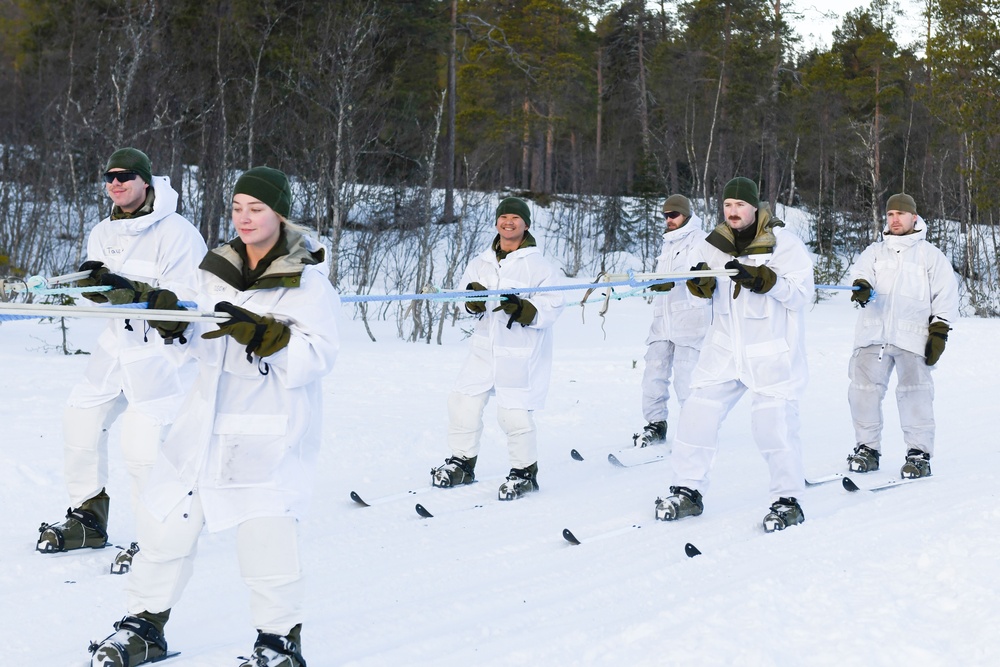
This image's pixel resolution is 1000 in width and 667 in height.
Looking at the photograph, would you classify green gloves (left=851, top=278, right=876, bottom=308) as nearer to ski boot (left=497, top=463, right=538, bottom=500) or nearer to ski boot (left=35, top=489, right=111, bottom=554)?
ski boot (left=497, top=463, right=538, bottom=500)

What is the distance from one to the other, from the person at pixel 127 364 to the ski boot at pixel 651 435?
400 centimetres

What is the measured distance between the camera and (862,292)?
270 inches

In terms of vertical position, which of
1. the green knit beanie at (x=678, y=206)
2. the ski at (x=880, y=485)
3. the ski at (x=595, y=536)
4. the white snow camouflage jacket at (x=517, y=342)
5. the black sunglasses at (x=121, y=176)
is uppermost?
the green knit beanie at (x=678, y=206)

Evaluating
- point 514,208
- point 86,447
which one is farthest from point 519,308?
point 86,447

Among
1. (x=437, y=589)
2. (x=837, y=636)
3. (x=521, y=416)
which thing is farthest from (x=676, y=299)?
(x=837, y=636)

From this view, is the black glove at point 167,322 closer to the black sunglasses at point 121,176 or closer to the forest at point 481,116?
the black sunglasses at point 121,176

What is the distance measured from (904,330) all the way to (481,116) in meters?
24.2

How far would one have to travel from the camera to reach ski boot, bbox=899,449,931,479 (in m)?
6.62

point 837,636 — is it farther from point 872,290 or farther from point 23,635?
point 872,290

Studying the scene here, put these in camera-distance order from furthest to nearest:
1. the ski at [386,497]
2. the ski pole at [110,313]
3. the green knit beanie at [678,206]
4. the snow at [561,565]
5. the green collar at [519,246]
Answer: the green knit beanie at [678,206] → the green collar at [519,246] → the ski at [386,497] → the snow at [561,565] → the ski pole at [110,313]

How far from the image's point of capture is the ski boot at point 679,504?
5504mm

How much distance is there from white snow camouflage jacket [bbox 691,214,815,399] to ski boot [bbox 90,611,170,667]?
3.18m

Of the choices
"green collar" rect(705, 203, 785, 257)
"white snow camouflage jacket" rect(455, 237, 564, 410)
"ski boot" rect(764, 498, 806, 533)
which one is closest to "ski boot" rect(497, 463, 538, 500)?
"white snow camouflage jacket" rect(455, 237, 564, 410)

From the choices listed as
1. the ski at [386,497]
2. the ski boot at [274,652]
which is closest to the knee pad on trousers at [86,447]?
the ski at [386,497]
